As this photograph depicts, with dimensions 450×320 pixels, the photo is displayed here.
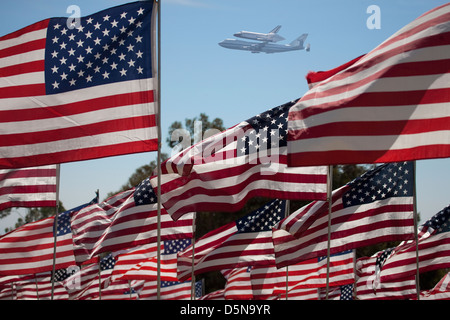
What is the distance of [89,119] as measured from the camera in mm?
11039

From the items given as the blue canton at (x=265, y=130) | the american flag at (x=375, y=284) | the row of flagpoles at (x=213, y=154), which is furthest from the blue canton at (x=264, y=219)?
the blue canton at (x=265, y=130)

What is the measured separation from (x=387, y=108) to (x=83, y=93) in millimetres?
4679

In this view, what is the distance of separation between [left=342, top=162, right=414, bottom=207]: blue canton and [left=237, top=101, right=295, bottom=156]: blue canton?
11.7ft

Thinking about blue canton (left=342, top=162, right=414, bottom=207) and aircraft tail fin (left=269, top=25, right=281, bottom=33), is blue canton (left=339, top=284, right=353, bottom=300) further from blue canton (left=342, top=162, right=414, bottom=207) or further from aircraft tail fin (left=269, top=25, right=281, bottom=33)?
aircraft tail fin (left=269, top=25, right=281, bottom=33)

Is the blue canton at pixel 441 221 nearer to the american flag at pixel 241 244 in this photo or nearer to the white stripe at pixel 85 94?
the american flag at pixel 241 244

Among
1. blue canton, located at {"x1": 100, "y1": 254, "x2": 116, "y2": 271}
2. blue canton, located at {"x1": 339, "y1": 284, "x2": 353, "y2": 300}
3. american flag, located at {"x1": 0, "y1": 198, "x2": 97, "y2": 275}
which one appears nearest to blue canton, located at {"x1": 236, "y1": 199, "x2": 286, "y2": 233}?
american flag, located at {"x1": 0, "y1": 198, "x2": 97, "y2": 275}

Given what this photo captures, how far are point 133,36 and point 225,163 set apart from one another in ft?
12.5

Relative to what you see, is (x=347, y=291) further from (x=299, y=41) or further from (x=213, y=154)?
(x=299, y=41)

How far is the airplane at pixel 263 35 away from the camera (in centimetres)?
13512

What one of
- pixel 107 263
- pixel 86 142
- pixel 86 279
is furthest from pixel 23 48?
pixel 107 263

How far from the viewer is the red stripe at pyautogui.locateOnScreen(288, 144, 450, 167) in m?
9.90

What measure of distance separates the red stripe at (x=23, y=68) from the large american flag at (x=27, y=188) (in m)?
8.14
